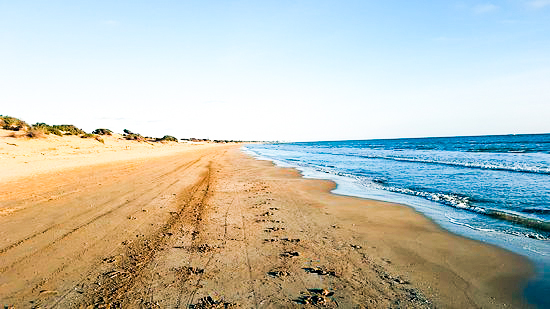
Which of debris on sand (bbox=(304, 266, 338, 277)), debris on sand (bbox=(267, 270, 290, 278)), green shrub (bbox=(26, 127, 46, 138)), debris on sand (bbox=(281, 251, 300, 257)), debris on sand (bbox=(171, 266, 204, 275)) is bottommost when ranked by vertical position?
debris on sand (bbox=(281, 251, 300, 257))

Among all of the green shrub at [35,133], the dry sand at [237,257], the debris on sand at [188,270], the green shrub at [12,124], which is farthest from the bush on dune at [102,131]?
the debris on sand at [188,270]

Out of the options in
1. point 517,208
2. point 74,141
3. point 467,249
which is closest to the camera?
point 467,249

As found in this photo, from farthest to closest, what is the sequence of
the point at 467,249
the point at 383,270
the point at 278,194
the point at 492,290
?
the point at 278,194 < the point at 467,249 < the point at 383,270 < the point at 492,290

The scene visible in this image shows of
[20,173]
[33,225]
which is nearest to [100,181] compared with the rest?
[20,173]

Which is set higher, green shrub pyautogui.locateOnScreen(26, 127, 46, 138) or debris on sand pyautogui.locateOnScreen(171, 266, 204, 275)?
green shrub pyautogui.locateOnScreen(26, 127, 46, 138)

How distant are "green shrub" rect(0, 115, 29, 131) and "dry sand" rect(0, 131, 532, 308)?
26533 mm

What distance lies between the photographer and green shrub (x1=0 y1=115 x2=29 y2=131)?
2923 centimetres

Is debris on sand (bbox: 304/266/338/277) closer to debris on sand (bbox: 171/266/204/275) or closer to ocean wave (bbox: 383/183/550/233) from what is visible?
debris on sand (bbox: 171/266/204/275)

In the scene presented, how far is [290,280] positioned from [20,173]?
1659 centimetres

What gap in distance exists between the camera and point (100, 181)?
519 inches

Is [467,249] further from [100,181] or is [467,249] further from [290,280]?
[100,181]

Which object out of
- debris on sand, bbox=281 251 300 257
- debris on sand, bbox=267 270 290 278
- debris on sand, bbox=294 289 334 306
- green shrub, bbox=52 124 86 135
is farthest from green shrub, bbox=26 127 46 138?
debris on sand, bbox=294 289 334 306

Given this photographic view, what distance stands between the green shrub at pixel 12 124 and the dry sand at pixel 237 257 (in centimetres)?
2653

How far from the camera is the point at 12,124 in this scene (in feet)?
98.2
